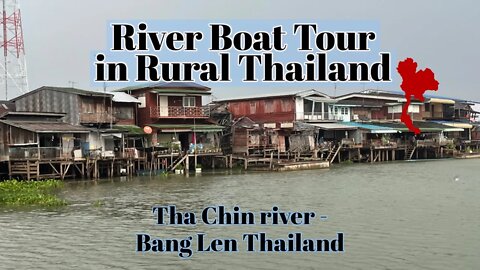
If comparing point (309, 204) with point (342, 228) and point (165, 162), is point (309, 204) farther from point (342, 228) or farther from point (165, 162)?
point (165, 162)

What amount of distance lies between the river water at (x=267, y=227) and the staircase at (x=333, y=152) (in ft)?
43.3

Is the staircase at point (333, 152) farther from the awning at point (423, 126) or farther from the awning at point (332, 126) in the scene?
the awning at point (423, 126)

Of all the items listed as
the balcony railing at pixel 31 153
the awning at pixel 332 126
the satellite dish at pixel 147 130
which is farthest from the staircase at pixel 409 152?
the balcony railing at pixel 31 153

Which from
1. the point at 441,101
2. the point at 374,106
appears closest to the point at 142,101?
the point at 374,106

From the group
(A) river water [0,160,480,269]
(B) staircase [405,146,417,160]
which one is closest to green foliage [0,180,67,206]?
(A) river water [0,160,480,269]

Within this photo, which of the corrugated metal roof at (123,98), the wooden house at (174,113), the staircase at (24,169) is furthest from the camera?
the wooden house at (174,113)

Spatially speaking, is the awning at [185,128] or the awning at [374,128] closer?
the awning at [185,128]

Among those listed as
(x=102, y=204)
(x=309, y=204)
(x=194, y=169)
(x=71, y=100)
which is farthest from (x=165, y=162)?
(x=309, y=204)

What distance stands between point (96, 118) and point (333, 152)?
18.1 metres

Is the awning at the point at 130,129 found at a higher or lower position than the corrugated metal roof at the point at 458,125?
lower

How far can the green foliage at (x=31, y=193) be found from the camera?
1914cm

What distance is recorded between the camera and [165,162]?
111ft

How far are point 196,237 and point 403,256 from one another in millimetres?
4915

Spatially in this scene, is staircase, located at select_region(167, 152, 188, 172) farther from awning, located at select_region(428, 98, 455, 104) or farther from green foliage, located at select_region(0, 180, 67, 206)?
awning, located at select_region(428, 98, 455, 104)
